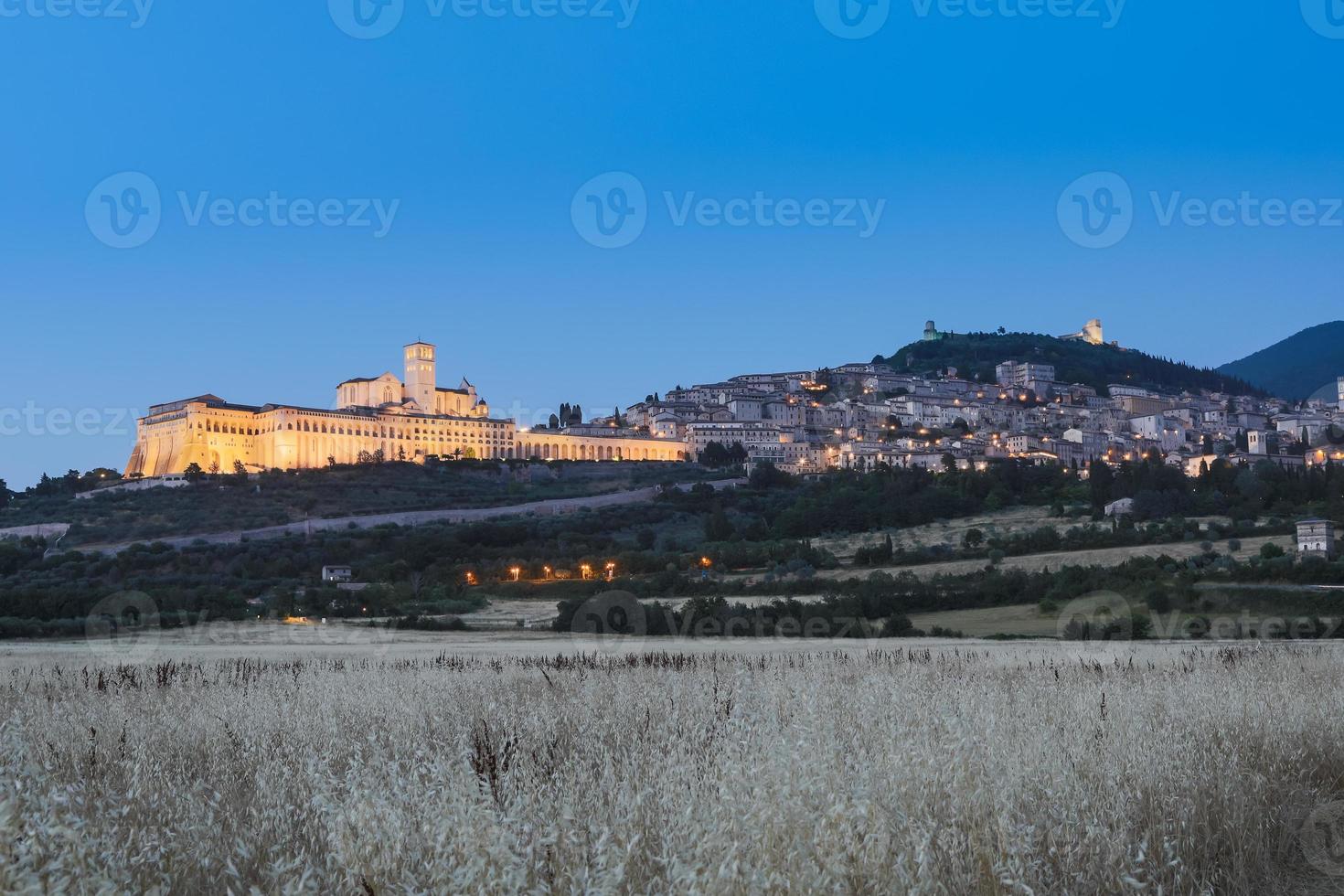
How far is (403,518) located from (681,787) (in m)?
77.1

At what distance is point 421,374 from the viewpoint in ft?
482

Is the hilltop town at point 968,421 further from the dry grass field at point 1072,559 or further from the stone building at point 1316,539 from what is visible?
the stone building at point 1316,539

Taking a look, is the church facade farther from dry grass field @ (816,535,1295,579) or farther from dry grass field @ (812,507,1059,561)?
dry grass field @ (816,535,1295,579)

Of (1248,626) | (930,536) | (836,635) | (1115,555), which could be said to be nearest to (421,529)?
(930,536)

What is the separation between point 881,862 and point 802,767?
947 mm

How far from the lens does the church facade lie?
117062mm

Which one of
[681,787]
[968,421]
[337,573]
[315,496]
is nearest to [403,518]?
[315,496]

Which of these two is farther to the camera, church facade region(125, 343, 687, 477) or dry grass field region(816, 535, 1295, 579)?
church facade region(125, 343, 687, 477)

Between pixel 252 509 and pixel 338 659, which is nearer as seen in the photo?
pixel 338 659

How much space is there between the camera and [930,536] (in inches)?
2424

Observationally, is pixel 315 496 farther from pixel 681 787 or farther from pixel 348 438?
pixel 681 787

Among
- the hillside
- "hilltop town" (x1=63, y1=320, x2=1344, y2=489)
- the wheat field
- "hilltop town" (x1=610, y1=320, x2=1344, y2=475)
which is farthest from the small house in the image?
"hilltop town" (x1=610, y1=320, x2=1344, y2=475)

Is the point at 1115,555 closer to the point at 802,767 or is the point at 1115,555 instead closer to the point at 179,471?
the point at 802,767

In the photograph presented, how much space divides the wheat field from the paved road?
6424cm
